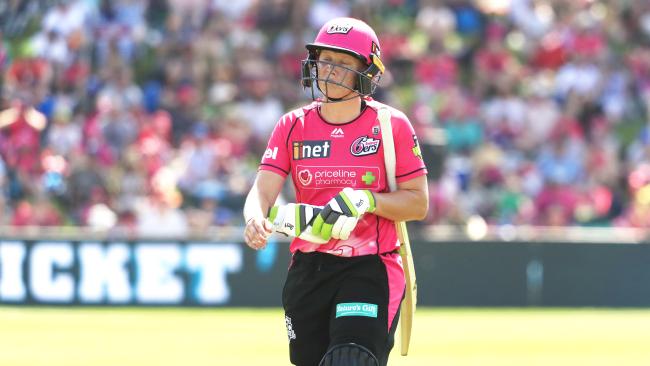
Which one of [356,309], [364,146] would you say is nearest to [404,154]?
[364,146]

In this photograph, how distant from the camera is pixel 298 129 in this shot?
628 cm

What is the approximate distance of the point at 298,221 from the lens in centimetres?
593

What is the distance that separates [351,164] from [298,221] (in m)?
0.42

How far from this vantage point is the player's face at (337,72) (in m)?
6.16

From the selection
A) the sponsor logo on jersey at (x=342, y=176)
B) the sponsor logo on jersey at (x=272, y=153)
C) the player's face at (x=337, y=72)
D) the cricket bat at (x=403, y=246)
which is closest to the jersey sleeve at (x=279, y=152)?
the sponsor logo on jersey at (x=272, y=153)

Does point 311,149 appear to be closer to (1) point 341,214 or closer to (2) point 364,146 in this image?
(2) point 364,146

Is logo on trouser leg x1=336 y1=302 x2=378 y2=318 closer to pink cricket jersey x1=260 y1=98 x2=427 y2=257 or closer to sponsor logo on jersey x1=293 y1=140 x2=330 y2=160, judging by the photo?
pink cricket jersey x1=260 y1=98 x2=427 y2=257

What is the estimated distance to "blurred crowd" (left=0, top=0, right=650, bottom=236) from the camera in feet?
59.3

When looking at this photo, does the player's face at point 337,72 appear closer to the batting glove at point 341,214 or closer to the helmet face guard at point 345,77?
the helmet face guard at point 345,77

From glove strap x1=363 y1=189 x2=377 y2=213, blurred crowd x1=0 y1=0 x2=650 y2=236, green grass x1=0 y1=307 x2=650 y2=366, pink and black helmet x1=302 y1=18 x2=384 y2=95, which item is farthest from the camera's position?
blurred crowd x1=0 y1=0 x2=650 y2=236

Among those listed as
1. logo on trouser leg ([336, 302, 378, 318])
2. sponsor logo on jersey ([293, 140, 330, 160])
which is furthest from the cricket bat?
logo on trouser leg ([336, 302, 378, 318])

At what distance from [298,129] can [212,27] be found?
15.3 metres

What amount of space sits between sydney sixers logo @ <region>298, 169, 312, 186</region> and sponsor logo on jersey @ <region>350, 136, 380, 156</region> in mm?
238

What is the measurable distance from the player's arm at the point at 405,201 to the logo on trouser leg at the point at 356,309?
17.2 inches
